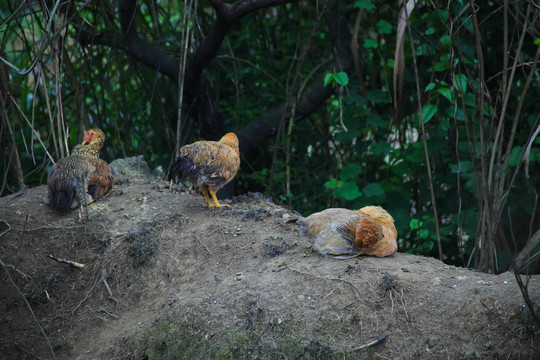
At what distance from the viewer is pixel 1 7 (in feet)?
21.8

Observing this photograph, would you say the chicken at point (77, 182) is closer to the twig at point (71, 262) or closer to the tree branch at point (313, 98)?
the twig at point (71, 262)

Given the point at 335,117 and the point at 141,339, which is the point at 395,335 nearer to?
the point at 141,339

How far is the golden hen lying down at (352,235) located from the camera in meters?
3.65

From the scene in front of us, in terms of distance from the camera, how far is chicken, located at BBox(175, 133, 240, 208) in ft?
15.0

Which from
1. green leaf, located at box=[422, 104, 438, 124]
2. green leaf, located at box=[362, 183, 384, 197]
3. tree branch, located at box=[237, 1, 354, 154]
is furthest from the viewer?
tree branch, located at box=[237, 1, 354, 154]

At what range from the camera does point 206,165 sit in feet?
15.0

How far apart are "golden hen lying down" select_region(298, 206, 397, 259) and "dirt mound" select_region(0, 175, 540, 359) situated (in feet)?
0.24

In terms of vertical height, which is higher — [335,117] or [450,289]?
[335,117]

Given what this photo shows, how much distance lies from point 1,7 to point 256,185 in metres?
3.71

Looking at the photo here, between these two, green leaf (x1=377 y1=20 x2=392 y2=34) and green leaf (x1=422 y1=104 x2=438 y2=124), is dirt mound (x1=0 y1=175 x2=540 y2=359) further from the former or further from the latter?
green leaf (x1=377 y1=20 x2=392 y2=34)

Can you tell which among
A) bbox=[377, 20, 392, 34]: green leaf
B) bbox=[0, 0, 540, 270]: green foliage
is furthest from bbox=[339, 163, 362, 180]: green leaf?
bbox=[377, 20, 392, 34]: green leaf

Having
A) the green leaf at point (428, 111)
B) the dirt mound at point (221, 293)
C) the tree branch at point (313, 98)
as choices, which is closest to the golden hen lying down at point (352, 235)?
the dirt mound at point (221, 293)

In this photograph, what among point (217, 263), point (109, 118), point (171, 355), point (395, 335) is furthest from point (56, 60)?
point (109, 118)

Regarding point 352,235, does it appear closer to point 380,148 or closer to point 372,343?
point 372,343
